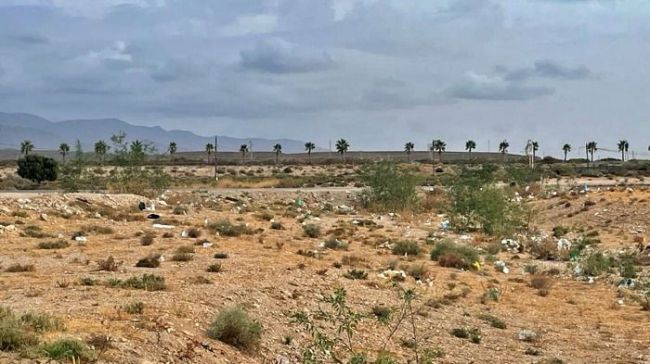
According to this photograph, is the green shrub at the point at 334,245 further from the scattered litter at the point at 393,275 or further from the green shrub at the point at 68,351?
the green shrub at the point at 68,351

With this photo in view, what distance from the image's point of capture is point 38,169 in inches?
2506

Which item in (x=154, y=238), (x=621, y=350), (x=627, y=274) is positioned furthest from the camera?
(x=154, y=238)

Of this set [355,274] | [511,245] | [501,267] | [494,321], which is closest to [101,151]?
[511,245]

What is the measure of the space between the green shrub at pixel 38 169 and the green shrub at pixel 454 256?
46.4m

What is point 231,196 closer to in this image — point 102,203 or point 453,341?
point 102,203

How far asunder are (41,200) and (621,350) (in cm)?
2457

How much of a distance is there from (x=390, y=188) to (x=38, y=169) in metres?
33.7

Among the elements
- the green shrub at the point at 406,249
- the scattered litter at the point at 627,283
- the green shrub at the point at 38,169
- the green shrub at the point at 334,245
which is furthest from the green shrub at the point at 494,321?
the green shrub at the point at 38,169

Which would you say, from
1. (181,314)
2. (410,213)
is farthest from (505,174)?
(181,314)

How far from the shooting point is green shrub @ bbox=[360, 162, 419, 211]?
146 feet

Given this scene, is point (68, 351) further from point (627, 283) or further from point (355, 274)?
point (627, 283)

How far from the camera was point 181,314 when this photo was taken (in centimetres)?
1166

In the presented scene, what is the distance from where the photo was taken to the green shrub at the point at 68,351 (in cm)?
841

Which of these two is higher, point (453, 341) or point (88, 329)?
point (88, 329)
